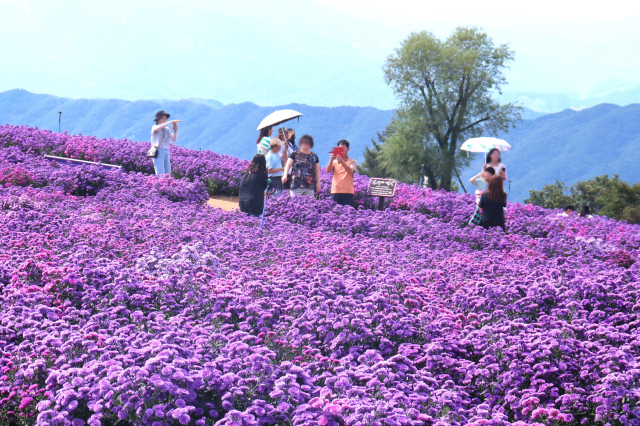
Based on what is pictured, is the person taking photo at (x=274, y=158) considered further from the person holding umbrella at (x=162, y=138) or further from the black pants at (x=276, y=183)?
the person holding umbrella at (x=162, y=138)

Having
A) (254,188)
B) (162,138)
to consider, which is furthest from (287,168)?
(162,138)

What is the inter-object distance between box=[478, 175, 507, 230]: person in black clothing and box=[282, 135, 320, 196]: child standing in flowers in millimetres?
2971

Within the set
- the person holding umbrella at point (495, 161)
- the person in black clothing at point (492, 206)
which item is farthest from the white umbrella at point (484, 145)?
the person in black clothing at point (492, 206)

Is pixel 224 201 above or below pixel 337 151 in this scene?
below

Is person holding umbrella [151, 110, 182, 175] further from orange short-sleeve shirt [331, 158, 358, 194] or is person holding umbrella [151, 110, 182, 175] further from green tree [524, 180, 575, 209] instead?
green tree [524, 180, 575, 209]

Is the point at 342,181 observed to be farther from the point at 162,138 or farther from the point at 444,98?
the point at 444,98

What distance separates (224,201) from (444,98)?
80.3 ft

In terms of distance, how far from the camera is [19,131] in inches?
749

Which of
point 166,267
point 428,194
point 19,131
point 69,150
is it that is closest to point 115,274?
point 166,267

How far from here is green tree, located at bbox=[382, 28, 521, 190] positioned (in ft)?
119

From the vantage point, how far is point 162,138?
1307 centimetres

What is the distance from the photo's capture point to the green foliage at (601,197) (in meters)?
33.3

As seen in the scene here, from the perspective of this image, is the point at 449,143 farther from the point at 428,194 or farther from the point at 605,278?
the point at 605,278

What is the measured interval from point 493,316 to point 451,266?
72.7 inches
